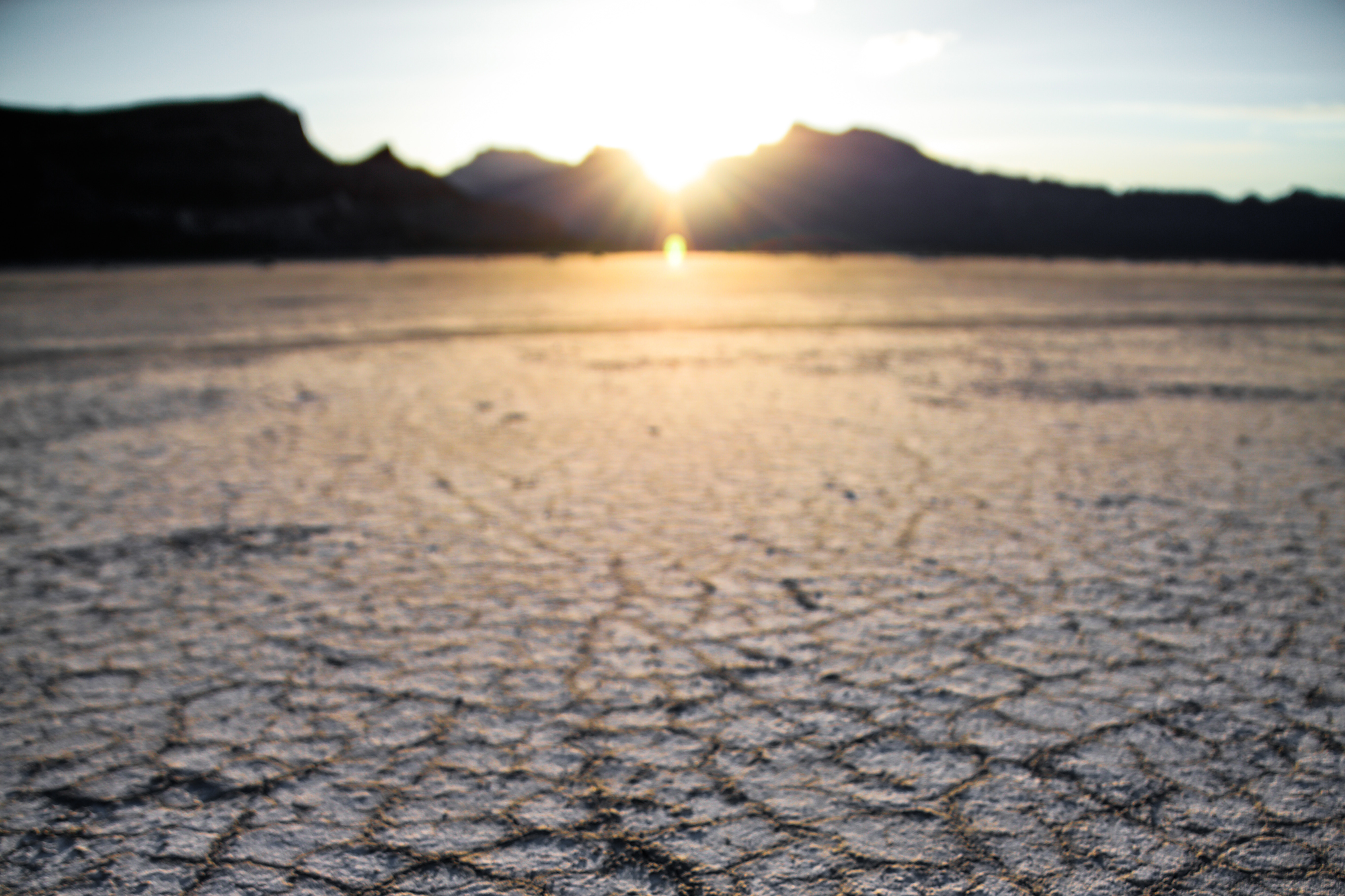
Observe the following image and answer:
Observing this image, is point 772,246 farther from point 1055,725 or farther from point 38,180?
point 1055,725

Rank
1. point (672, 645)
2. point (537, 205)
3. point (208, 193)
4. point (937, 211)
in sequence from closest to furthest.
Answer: point (672, 645) < point (208, 193) < point (937, 211) < point (537, 205)

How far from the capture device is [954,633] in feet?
7.04

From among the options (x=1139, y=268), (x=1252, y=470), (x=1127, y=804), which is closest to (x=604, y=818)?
(x=1127, y=804)

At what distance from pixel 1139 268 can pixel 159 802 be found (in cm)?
3841

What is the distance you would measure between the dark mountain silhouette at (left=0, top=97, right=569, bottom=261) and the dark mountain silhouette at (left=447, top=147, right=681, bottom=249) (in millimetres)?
26721

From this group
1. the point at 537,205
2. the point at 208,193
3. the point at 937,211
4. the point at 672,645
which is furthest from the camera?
the point at 537,205

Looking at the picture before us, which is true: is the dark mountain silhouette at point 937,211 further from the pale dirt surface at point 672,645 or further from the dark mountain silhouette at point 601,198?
the pale dirt surface at point 672,645

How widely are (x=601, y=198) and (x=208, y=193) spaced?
72851mm

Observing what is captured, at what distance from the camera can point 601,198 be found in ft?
411

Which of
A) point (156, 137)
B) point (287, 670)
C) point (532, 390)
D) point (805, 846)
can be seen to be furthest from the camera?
point (156, 137)

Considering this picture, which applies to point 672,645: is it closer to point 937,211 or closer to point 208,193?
point 208,193

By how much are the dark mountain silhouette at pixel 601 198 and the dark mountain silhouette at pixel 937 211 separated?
22.2ft

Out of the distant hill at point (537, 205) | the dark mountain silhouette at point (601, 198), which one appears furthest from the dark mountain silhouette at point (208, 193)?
the dark mountain silhouette at point (601, 198)

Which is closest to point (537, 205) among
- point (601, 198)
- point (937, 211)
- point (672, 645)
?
point (601, 198)
